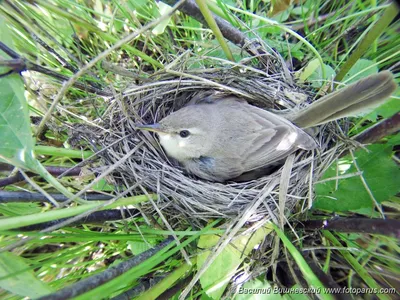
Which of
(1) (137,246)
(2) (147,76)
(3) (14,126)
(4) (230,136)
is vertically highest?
(2) (147,76)

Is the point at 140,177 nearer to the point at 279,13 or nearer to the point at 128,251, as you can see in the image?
the point at 128,251

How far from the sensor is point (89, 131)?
187cm

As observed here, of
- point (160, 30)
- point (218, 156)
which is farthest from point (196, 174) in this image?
point (160, 30)

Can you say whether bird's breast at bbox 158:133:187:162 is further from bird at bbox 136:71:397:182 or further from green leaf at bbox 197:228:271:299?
green leaf at bbox 197:228:271:299

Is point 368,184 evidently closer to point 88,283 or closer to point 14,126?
point 88,283

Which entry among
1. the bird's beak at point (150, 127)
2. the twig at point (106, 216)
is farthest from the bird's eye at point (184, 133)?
the twig at point (106, 216)

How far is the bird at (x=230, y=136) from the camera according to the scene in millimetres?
1894

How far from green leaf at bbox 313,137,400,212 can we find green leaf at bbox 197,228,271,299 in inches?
13.6

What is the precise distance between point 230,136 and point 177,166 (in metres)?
0.37

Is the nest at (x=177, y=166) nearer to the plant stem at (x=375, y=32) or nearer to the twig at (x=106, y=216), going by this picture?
the twig at (x=106, y=216)

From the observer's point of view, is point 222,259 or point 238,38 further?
point 238,38

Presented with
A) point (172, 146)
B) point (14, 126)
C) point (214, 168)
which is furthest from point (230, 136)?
point (14, 126)

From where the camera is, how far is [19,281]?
3.68ft

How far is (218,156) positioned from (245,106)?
1.13ft
